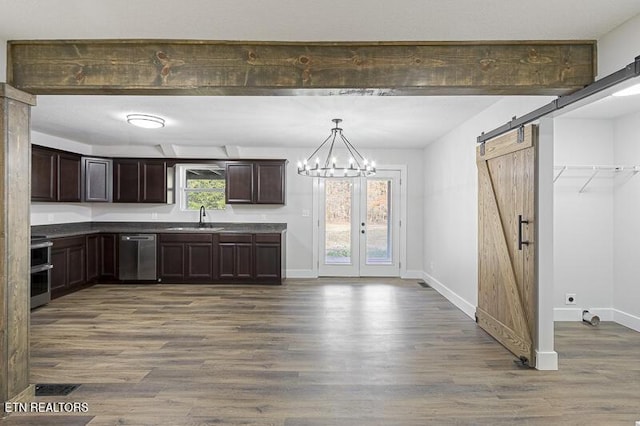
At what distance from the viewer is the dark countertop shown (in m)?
6.10

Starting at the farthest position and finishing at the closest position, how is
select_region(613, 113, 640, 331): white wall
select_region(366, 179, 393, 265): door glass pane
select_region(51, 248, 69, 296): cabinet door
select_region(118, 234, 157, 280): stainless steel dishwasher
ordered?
1. select_region(366, 179, 393, 265): door glass pane
2. select_region(118, 234, 157, 280): stainless steel dishwasher
3. select_region(51, 248, 69, 296): cabinet door
4. select_region(613, 113, 640, 331): white wall

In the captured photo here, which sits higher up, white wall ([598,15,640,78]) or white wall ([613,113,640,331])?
white wall ([598,15,640,78])

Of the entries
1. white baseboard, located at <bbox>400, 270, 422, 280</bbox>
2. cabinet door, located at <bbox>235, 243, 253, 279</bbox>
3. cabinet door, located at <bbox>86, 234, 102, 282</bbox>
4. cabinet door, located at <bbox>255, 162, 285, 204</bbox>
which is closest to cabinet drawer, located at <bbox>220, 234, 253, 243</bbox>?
cabinet door, located at <bbox>235, 243, 253, 279</bbox>

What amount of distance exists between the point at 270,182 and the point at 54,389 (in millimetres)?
4598

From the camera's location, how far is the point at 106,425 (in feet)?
7.54

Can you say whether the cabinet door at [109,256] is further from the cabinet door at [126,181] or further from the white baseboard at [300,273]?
the white baseboard at [300,273]

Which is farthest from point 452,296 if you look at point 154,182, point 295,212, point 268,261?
point 154,182

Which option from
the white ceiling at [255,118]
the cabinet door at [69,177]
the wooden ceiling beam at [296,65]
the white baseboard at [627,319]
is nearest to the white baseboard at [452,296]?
the white baseboard at [627,319]

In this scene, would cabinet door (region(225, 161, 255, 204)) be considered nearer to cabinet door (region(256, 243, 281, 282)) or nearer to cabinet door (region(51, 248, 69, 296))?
cabinet door (region(256, 243, 281, 282))

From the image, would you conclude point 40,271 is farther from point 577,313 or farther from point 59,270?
point 577,313

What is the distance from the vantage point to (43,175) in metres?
5.52

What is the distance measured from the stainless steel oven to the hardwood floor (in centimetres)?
19

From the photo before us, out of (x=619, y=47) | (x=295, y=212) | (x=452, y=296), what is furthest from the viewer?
→ (x=295, y=212)

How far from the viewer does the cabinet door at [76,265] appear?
5.66 m
